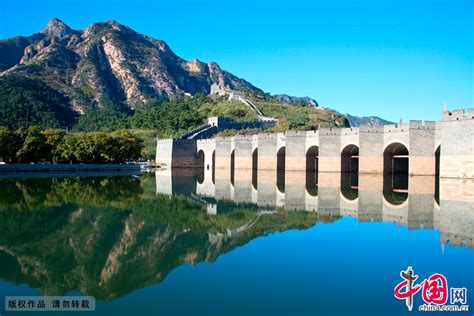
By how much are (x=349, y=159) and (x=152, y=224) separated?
23023mm

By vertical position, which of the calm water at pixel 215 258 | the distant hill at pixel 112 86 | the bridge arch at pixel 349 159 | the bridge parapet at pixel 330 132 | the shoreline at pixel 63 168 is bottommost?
the calm water at pixel 215 258

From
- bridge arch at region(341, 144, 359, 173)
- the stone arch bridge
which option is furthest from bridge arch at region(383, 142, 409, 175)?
bridge arch at region(341, 144, 359, 173)

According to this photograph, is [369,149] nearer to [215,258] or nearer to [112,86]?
[215,258]

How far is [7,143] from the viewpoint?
3553 cm

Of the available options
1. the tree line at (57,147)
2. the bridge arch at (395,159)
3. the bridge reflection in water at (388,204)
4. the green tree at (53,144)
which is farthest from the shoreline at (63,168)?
the bridge arch at (395,159)

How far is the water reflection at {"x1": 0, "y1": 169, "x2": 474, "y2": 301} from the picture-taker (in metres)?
6.96

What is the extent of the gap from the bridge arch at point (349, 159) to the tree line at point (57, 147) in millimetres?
20630

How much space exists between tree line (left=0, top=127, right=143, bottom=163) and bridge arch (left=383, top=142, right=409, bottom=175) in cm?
2370

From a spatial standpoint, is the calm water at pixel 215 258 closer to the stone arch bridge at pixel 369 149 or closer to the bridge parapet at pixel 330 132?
the stone arch bridge at pixel 369 149

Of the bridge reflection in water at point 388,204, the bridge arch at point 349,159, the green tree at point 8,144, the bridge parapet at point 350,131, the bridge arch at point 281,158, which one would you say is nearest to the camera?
the bridge reflection in water at point 388,204

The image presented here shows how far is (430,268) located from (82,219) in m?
8.55

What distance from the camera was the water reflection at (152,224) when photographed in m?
6.96

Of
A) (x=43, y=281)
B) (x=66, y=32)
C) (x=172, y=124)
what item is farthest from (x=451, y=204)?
(x=66, y=32)

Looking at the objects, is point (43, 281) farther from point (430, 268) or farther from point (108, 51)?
point (108, 51)
